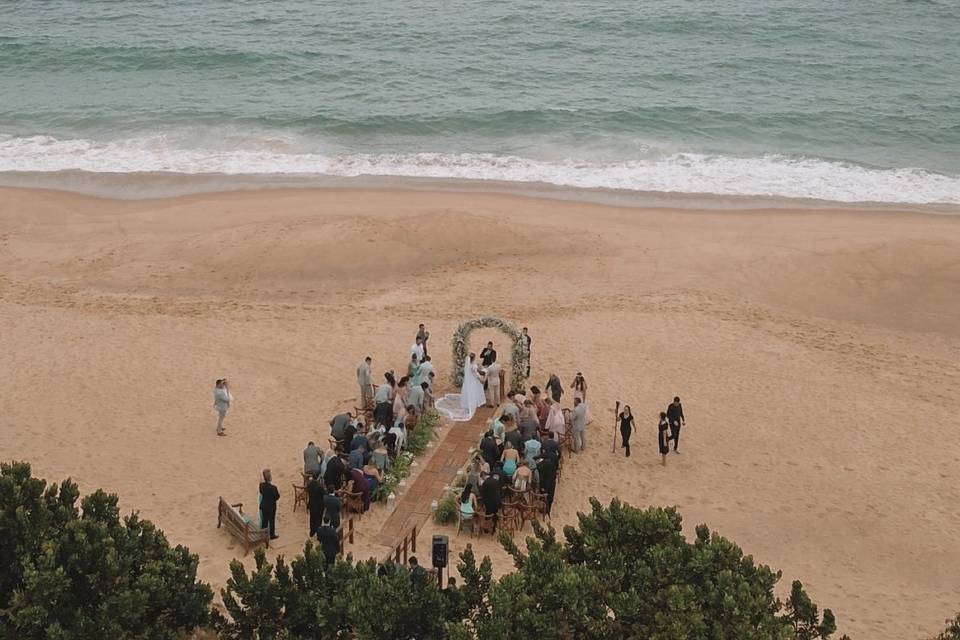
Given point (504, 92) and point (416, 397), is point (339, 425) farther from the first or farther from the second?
point (504, 92)

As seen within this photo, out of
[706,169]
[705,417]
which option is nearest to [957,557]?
[705,417]

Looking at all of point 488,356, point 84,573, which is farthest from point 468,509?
point 84,573

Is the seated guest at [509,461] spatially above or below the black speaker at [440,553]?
below

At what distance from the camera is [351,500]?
15664 millimetres

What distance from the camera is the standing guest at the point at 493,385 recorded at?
63.8 feet

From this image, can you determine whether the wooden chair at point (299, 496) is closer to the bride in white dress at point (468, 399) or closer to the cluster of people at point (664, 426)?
the bride in white dress at point (468, 399)

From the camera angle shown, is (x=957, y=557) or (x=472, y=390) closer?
(x=957, y=557)

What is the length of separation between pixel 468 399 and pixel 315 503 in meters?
4.93

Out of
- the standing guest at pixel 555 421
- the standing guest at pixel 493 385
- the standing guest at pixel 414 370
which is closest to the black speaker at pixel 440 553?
the standing guest at pixel 555 421

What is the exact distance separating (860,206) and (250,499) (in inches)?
919

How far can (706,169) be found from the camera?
35312mm

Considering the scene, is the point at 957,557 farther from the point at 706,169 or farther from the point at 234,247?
the point at 706,169

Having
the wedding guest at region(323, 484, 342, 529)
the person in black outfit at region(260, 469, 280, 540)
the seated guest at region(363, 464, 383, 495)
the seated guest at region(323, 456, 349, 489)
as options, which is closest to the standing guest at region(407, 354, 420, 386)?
the seated guest at region(363, 464, 383, 495)

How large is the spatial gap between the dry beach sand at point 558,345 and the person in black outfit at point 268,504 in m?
0.39
